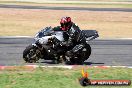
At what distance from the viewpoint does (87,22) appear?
3281 cm

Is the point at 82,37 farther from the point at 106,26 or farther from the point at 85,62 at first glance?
the point at 106,26

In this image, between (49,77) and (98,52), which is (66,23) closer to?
(98,52)

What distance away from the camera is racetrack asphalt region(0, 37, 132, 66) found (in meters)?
16.1

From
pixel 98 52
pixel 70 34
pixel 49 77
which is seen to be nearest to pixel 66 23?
pixel 70 34

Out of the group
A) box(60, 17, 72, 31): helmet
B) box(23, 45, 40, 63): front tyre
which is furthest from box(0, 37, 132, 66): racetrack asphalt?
box(60, 17, 72, 31): helmet

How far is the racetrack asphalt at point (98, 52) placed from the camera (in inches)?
634

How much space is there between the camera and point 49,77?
38.2ft

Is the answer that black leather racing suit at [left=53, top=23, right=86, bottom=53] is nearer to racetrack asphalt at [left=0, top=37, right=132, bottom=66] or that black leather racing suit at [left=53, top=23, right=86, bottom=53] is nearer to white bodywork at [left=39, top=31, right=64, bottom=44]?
white bodywork at [left=39, top=31, right=64, bottom=44]

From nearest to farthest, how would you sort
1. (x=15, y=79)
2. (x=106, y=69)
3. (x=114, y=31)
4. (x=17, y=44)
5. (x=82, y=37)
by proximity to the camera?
(x=15, y=79), (x=106, y=69), (x=82, y=37), (x=17, y=44), (x=114, y=31)

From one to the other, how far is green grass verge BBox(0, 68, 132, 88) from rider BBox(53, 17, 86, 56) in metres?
1.99

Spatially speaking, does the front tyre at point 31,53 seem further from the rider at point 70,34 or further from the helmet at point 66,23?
the helmet at point 66,23

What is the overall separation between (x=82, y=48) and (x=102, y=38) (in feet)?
27.3

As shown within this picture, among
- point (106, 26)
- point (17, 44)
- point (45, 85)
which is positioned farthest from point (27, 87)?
point (106, 26)

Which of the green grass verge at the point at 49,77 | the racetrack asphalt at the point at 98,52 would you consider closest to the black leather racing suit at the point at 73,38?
the racetrack asphalt at the point at 98,52
